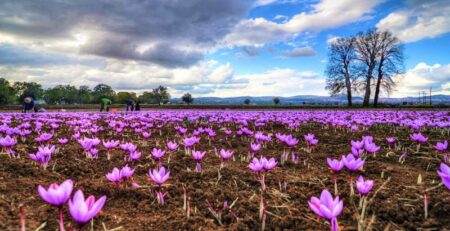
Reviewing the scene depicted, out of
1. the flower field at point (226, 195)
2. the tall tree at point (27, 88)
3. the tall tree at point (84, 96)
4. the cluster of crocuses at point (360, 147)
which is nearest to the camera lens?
Result: the flower field at point (226, 195)

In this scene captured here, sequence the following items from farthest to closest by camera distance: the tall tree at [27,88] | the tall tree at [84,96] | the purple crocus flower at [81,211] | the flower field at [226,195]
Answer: the tall tree at [84,96] → the tall tree at [27,88] → the flower field at [226,195] → the purple crocus flower at [81,211]

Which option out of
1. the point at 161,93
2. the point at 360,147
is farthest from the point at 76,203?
the point at 161,93

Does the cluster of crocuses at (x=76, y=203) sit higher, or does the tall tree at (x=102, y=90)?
the tall tree at (x=102, y=90)

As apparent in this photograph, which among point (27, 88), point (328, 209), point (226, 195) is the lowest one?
point (226, 195)

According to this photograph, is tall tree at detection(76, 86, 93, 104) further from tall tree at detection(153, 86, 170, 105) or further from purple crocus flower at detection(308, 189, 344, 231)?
purple crocus flower at detection(308, 189, 344, 231)

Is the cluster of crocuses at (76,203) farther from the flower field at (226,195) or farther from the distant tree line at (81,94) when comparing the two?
the distant tree line at (81,94)

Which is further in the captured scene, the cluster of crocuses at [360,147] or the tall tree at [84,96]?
the tall tree at [84,96]

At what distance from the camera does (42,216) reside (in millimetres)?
2375

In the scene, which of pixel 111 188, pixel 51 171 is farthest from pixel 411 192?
pixel 51 171

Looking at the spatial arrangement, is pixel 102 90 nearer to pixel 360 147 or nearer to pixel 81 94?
pixel 81 94

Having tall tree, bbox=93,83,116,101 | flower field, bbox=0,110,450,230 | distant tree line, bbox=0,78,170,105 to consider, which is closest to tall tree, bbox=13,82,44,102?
distant tree line, bbox=0,78,170,105

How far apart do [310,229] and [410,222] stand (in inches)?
27.8

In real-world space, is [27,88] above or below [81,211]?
above

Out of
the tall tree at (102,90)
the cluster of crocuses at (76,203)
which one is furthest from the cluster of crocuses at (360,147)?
the tall tree at (102,90)
